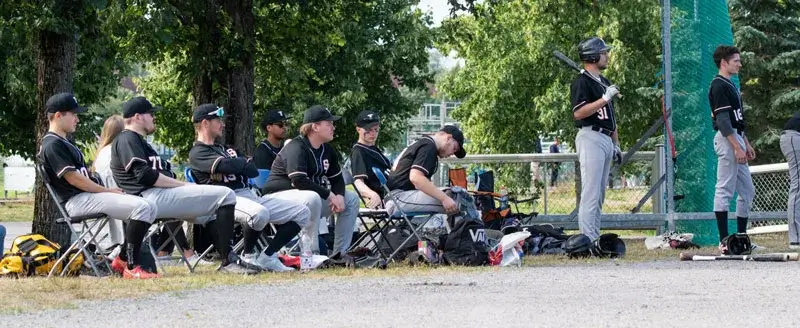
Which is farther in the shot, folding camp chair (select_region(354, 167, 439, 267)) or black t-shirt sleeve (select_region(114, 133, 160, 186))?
folding camp chair (select_region(354, 167, 439, 267))

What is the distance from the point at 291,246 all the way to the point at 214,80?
4107 mm

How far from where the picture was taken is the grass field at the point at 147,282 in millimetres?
9461

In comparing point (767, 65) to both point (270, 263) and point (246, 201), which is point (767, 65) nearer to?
point (246, 201)

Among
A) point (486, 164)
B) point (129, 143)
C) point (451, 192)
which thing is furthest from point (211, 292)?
point (486, 164)

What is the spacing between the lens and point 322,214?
1326cm

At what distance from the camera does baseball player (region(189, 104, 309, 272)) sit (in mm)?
11992

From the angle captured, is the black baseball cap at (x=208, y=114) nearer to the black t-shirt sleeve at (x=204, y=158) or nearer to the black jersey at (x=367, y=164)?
the black t-shirt sleeve at (x=204, y=158)

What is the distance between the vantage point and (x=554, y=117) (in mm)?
49000

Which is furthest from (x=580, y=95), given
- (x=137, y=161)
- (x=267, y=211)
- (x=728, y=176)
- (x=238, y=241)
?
(x=137, y=161)

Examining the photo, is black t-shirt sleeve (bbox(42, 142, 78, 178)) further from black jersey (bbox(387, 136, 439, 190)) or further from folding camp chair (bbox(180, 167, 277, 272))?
black jersey (bbox(387, 136, 439, 190))


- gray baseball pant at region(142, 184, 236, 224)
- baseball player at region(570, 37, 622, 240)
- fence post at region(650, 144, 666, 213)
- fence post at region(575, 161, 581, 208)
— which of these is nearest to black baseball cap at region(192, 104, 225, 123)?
gray baseball pant at region(142, 184, 236, 224)

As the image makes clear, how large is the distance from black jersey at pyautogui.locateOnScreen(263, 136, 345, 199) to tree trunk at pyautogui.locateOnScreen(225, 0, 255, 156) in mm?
4147

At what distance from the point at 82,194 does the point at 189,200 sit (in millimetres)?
832

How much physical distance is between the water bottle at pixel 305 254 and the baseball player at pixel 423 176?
75cm
